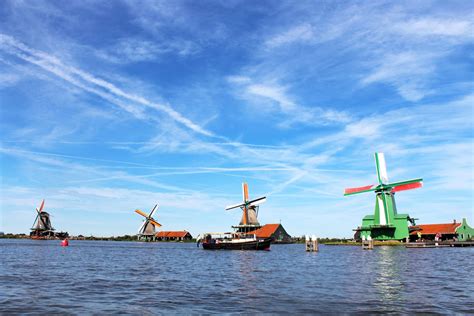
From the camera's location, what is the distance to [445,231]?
9444 cm

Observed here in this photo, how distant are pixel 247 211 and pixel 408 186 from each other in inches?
1536

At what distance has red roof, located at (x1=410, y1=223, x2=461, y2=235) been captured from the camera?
93.8 m

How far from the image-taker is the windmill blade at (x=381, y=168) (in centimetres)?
9250

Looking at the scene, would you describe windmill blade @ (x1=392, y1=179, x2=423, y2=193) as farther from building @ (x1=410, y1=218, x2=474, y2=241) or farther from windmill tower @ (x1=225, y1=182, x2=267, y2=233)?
windmill tower @ (x1=225, y1=182, x2=267, y2=233)

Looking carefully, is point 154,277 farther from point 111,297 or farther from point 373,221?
point 373,221

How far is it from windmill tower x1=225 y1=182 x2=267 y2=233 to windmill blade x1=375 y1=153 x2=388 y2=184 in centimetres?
2829

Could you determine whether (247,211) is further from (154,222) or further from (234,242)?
(154,222)

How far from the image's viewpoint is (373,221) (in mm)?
92062

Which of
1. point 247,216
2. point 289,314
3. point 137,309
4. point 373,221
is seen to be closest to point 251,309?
point 289,314

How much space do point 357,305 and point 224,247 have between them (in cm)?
6495

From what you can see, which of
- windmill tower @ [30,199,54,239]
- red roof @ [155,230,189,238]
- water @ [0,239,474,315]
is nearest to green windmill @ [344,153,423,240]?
water @ [0,239,474,315]

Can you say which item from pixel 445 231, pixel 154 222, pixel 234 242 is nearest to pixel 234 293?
pixel 234 242

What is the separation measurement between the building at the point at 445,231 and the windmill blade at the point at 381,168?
14193mm

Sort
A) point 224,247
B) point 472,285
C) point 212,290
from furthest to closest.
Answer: point 224,247
point 472,285
point 212,290
